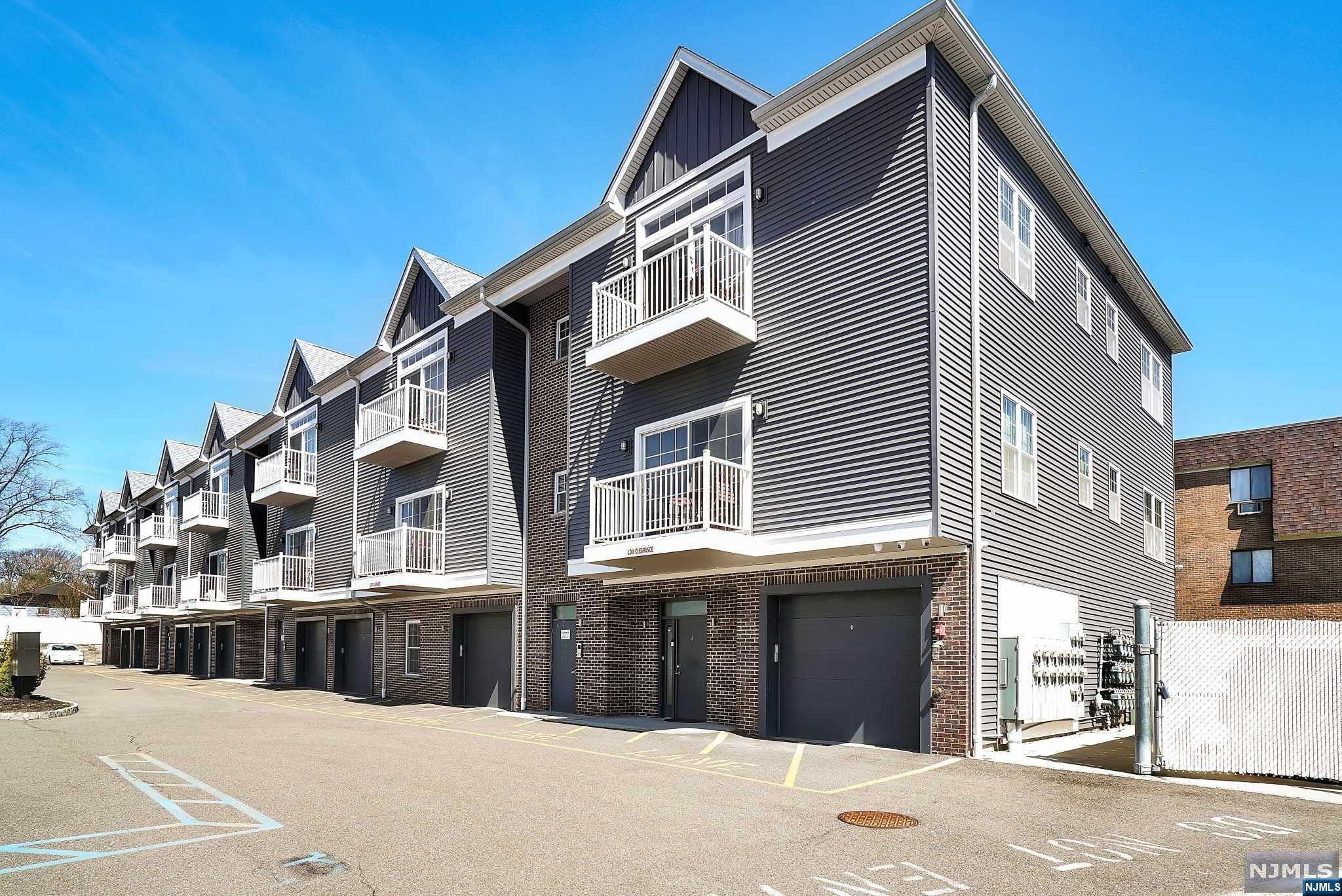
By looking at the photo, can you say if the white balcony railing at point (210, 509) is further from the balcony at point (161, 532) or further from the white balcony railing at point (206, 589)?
the balcony at point (161, 532)

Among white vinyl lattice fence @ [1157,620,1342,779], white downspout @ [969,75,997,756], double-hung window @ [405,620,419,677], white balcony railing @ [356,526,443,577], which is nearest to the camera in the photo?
white vinyl lattice fence @ [1157,620,1342,779]

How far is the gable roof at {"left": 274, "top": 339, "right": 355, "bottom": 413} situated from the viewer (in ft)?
104

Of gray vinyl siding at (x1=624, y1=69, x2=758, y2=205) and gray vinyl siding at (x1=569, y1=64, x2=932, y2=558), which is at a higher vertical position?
gray vinyl siding at (x1=624, y1=69, x2=758, y2=205)

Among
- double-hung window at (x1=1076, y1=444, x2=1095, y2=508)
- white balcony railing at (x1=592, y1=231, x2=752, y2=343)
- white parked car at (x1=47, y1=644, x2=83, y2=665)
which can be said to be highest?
white balcony railing at (x1=592, y1=231, x2=752, y2=343)

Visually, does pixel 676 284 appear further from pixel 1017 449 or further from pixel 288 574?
pixel 288 574

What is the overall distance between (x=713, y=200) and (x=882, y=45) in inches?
166

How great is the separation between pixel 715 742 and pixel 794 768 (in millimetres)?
2815

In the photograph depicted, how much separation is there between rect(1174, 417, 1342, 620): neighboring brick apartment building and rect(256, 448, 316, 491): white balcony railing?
25.7m

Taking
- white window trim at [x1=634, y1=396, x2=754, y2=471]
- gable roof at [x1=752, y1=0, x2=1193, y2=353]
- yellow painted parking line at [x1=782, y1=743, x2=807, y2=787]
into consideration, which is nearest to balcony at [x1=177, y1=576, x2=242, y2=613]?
white window trim at [x1=634, y1=396, x2=754, y2=471]

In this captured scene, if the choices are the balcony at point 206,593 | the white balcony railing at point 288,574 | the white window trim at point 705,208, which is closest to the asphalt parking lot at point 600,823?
the white window trim at point 705,208

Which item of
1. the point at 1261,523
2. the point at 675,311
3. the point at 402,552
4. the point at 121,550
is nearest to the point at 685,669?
the point at 675,311

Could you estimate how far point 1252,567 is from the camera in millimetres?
25641

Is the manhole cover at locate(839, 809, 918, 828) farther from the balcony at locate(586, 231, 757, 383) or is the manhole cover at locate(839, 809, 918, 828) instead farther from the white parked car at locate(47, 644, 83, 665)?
the white parked car at locate(47, 644, 83, 665)

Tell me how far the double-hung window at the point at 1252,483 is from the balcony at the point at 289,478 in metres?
27.3
